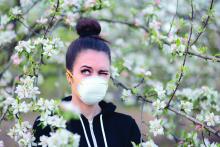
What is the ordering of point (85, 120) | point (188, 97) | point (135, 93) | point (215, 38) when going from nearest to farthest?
point (85, 120) → point (135, 93) → point (188, 97) → point (215, 38)

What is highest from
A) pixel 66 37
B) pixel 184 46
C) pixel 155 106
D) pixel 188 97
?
pixel 184 46

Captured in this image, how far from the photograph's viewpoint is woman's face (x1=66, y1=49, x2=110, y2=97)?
8.56 feet

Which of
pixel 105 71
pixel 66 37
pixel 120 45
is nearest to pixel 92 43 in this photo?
pixel 105 71

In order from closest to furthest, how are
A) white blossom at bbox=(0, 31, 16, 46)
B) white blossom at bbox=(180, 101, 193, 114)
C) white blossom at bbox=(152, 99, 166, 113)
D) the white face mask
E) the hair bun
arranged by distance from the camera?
the white face mask < the hair bun < white blossom at bbox=(152, 99, 166, 113) < white blossom at bbox=(180, 101, 193, 114) < white blossom at bbox=(0, 31, 16, 46)

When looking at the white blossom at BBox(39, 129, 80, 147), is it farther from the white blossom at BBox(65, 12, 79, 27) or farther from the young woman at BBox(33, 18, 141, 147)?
the white blossom at BBox(65, 12, 79, 27)

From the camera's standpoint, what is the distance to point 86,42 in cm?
270

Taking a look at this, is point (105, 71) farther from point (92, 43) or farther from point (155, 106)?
point (155, 106)

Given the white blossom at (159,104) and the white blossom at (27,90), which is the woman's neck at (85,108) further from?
the white blossom at (159,104)

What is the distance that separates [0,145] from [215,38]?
3884 millimetres

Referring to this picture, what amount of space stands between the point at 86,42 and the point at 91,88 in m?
0.28

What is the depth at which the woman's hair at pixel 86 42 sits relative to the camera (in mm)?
2682

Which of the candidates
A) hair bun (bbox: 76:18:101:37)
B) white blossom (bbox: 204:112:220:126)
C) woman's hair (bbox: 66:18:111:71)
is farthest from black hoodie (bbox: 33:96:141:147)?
white blossom (bbox: 204:112:220:126)

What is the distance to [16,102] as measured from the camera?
8.98ft

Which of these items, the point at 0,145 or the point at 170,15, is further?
the point at 170,15
